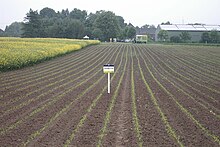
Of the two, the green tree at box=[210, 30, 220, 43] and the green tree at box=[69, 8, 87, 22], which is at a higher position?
the green tree at box=[69, 8, 87, 22]

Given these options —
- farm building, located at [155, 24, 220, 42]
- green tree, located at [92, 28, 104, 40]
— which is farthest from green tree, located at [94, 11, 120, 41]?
farm building, located at [155, 24, 220, 42]

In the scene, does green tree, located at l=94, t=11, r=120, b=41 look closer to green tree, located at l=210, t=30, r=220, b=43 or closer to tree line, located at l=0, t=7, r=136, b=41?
tree line, located at l=0, t=7, r=136, b=41

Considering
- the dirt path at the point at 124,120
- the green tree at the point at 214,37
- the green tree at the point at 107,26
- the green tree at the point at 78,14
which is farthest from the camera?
the green tree at the point at 78,14

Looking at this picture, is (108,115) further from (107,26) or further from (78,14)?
(78,14)

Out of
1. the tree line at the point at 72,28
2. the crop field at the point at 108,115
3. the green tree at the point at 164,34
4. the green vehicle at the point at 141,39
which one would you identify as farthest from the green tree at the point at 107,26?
the crop field at the point at 108,115

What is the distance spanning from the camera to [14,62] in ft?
66.5

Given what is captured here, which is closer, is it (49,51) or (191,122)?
(191,122)

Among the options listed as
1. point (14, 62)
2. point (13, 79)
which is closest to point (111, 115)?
point (13, 79)

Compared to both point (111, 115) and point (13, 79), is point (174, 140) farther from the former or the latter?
point (13, 79)

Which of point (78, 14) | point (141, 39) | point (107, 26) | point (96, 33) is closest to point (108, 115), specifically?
point (141, 39)

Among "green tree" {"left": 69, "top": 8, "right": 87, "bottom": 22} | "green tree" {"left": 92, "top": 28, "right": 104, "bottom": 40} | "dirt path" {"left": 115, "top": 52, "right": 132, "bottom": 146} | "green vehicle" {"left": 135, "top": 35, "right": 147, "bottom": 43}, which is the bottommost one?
"dirt path" {"left": 115, "top": 52, "right": 132, "bottom": 146}

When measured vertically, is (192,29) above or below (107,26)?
below

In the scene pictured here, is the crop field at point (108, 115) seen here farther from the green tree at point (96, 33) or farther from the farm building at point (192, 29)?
the farm building at point (192, 29)

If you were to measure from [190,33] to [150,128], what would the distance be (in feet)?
312
